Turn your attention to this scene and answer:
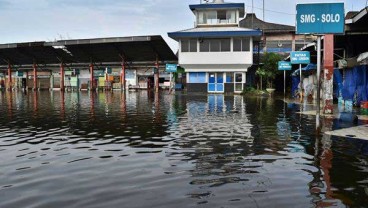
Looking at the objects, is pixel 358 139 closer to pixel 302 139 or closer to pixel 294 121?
pixel 302 139

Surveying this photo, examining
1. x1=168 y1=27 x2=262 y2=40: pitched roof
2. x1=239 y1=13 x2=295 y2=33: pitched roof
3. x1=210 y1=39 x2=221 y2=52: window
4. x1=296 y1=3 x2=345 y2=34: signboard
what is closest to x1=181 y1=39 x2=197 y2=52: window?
x1=168 y1=27 x2=262 y2=40: pitched roof

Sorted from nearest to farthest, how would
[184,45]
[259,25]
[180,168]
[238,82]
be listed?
1. [180,168]
2. [238,82]
3. [184,45]
4. [259,25]

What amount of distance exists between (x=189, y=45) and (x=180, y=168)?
3859 cm

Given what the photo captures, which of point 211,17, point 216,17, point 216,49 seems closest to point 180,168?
point 216,49

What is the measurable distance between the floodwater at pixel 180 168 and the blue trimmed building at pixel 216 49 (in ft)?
103

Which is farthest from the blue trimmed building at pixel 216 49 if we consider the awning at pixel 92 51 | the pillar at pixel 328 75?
the pillar at pixel 328 75

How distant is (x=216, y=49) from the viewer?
44.9m

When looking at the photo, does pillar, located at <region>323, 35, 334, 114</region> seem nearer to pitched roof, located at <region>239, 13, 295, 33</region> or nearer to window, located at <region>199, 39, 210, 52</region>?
window, located at <region>199, 39, 210, 52</region>

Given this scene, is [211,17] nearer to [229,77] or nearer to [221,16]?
[221,16]

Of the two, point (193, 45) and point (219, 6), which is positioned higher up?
point (219, 6)

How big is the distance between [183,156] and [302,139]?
440 centimetres

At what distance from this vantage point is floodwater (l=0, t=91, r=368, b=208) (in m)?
5.91

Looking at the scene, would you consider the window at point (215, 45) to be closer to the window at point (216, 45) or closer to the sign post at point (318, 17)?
the window at point (216, 45)

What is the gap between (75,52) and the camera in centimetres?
5734
